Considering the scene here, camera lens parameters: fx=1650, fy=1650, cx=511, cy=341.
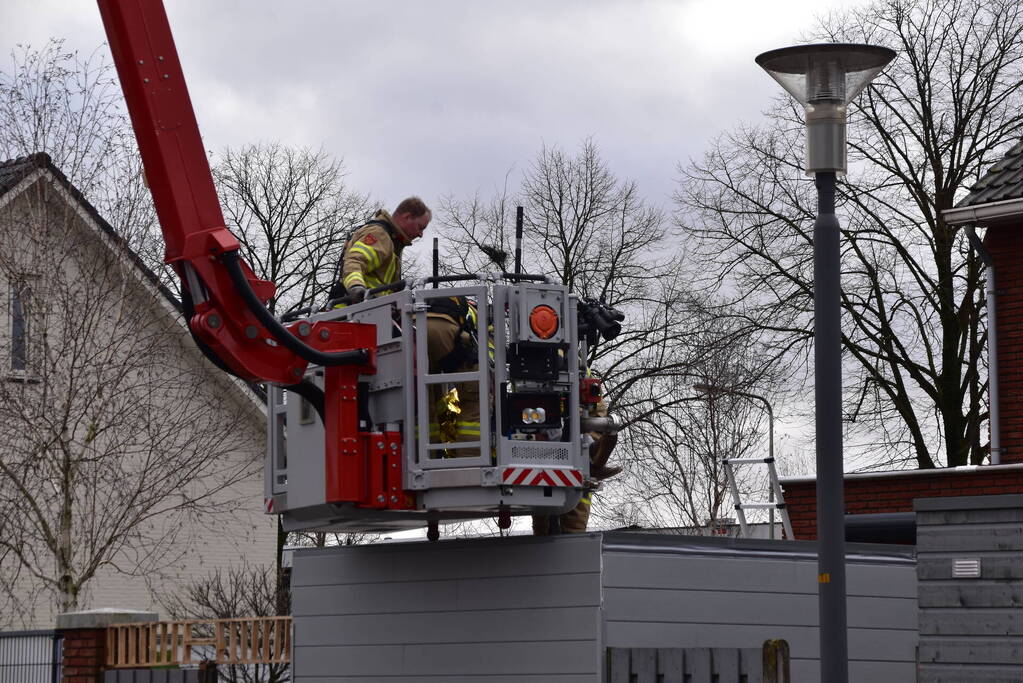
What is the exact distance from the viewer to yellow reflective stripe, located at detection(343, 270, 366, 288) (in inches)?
420

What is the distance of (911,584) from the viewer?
38.2 ft

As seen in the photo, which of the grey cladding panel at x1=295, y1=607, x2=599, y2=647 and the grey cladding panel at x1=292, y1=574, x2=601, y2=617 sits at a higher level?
the grey cladding panel at x1=292, y1=574, x2=601, y2=617

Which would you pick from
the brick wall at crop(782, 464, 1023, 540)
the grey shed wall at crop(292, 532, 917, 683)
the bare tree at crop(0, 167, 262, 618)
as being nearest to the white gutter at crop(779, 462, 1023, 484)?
the brick wall at crop(782, 464, 1023, 540)

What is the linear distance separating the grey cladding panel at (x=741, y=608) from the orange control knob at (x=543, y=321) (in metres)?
1.58

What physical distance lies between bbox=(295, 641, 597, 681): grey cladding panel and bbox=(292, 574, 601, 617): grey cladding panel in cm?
25

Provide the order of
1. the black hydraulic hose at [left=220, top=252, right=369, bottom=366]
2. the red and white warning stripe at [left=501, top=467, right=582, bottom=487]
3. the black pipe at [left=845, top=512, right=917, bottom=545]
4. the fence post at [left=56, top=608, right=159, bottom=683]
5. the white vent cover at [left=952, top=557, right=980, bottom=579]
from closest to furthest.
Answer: the white vent cover at [left=952, top=557, right=980, bottom=579], the red and white warning stripe at [left=501, top=467, right=582, bottom=487], the black hydraulic hose at [left=220, top=252, right=369, bottom=366], the black pipe at [left=845, top=512, right=917, bottom=545], the fence post at [left=56, top=608, right=159, bottom=683]

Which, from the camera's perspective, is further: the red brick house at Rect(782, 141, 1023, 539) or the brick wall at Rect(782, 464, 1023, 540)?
the red brick house at Rect(782, 141, 1023, 539)

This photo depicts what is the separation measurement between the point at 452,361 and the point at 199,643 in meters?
6.80

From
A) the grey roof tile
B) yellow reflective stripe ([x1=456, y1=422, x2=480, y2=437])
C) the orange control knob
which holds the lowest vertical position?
yellow reflective stripe ([x1=456, y1=422, x2=480, y2=437])

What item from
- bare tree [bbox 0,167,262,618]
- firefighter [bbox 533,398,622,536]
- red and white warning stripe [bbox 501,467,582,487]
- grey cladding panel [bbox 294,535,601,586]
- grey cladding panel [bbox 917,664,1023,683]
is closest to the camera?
grey cladding panel [bbox 917,664,1023,683]

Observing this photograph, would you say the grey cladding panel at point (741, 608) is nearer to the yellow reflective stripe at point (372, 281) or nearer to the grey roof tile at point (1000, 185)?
the yellow reflective stripe at point (372, 281)

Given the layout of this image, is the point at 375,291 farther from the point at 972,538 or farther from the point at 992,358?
the point at 992,358

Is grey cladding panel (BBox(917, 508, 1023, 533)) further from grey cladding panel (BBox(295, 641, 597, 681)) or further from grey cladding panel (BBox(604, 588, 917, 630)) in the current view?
grey cladding panel (BBox(295, 641, 597, 681))

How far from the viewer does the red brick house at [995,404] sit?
51.7ft
